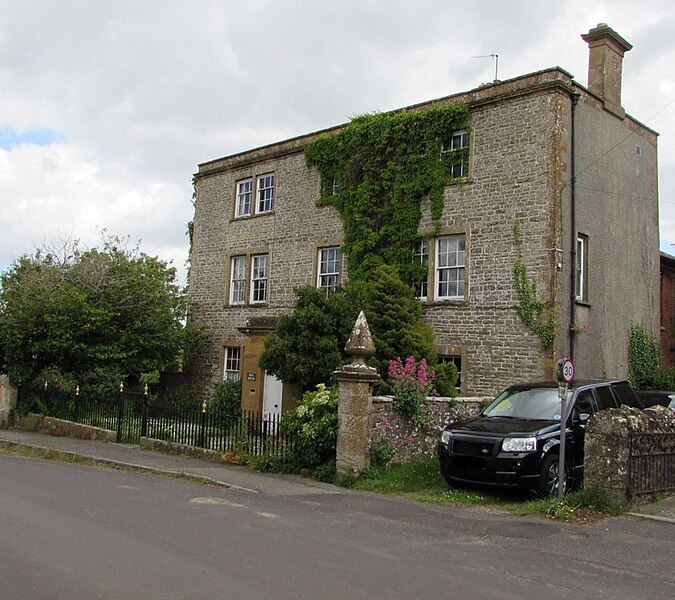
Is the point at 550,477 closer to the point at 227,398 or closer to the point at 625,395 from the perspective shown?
the point at 625,395

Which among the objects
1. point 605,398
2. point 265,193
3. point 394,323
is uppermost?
point 265,193

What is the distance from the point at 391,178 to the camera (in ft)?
67.3

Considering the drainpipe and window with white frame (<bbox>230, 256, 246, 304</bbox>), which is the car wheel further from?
window with white frame (<bbox>230, 256, 246, 304</bbox>)

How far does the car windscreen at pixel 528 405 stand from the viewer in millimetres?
11672

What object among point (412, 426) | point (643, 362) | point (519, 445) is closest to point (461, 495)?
point (519, 445)

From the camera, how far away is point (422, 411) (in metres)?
13.5

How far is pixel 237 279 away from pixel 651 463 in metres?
17.6

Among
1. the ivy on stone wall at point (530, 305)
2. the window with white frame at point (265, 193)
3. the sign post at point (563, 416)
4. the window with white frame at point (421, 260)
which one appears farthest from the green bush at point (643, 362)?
the window with white frame at point (265, 193)

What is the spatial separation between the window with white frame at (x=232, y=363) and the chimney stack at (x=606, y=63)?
1419 centimetres

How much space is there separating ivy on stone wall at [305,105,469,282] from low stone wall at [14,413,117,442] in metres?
8.00

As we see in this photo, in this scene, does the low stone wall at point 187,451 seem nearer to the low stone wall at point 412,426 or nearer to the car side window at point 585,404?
the low stone wall at point 412,426

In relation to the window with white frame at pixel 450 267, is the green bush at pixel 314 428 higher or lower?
lower

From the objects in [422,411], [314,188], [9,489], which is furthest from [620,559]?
[314,188]

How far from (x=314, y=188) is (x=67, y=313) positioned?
8483 millimetres
